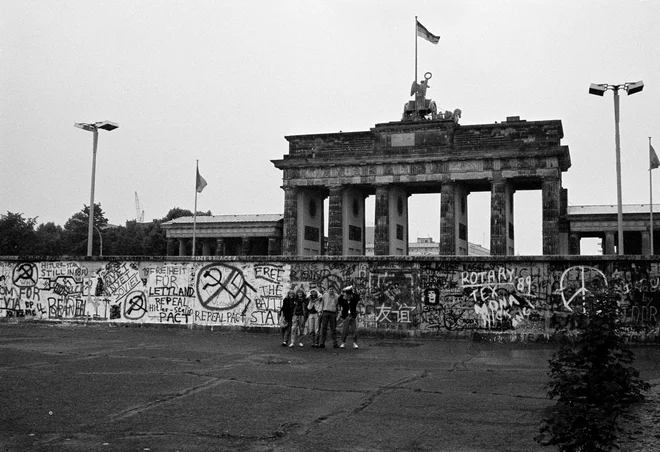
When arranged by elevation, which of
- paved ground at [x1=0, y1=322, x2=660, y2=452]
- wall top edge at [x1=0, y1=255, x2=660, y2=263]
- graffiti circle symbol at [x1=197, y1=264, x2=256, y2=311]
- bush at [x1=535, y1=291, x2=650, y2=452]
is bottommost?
paved ground at [x1=0, y1=322, x2=660, y2=452]

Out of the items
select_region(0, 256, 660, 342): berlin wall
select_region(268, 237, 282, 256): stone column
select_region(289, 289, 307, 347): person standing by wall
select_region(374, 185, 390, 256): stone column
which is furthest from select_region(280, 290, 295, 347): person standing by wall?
select_region(268, 237, 282, 256): stone column

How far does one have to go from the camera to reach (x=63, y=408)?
9.02 metres

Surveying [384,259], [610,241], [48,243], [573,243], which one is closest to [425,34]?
[573,243]

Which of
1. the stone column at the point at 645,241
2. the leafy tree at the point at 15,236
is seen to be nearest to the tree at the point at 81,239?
the leafy tree at the point at 15,236

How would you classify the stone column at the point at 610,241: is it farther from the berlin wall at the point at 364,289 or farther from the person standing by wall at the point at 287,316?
the person standing by wall at the point at 287,316

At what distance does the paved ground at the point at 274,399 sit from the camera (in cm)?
750

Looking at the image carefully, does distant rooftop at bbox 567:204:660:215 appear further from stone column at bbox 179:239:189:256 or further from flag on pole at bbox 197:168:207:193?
stone column at bbox 179:239:189:256

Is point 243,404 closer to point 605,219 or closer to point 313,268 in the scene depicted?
point 313,268

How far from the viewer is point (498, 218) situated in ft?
181

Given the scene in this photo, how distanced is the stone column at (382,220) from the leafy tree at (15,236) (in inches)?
1553

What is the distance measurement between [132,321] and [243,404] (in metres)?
15.4

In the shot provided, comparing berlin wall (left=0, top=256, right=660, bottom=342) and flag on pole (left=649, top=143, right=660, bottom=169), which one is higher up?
flag on pole (left=649, top=143, right=660, bottom=169)

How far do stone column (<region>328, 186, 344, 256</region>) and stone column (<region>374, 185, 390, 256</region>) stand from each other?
9.55 ft

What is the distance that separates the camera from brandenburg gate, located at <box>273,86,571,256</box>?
54531 millimetres
